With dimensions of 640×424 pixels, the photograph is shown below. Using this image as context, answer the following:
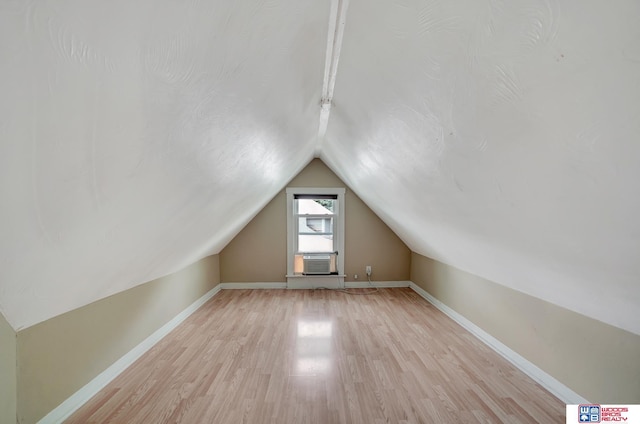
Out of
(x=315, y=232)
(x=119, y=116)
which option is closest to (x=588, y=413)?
(x=119, y=116)

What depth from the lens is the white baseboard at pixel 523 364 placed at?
6.58 ft

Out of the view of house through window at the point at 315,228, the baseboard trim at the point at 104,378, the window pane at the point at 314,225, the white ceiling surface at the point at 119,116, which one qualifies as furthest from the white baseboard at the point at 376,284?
the white ceiling surface at the point at 119,116

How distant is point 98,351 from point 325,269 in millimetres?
3233

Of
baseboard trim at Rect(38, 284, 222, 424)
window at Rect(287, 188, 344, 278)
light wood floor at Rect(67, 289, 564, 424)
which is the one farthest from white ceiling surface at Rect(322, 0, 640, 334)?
window at Rect(287, 188, 344, 278)

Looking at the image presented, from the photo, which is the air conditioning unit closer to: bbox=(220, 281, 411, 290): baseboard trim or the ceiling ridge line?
bbox=(220, 281, 411, 290): baseboard trim

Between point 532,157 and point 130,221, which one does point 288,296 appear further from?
point 532,157

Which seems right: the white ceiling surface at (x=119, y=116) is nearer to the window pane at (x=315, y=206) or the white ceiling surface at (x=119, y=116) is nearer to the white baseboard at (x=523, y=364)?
the white baseboard at (x=523, y=364)

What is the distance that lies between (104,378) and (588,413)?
331cm

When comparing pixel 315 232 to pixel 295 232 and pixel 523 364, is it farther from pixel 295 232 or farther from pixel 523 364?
pixel 523 364

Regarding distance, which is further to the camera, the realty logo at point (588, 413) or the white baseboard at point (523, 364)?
the white baseboard at point (523, 364)

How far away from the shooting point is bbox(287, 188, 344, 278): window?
492 centimetres

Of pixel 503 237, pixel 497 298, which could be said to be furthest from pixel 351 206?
pixel 503 237

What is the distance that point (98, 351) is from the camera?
2164 millimetres

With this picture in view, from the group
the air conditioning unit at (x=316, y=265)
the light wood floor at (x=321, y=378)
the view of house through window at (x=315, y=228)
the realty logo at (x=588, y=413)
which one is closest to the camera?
the realty logo at (x=588, y=413)
